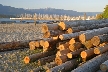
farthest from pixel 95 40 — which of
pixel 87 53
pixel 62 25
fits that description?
pixel 62 25

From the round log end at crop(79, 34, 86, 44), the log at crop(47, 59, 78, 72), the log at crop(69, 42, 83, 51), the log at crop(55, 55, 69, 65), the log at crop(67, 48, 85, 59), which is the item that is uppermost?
the round log end at crop(79, 34, 86, 44)

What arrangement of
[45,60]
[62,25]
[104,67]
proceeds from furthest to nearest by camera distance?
[62,25], [45,60], [104,67]

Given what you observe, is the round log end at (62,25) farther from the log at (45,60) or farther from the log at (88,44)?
the log at (88,44)

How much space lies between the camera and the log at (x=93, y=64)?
8.16 metres

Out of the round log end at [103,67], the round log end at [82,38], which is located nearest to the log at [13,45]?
the round log end at [82,38]

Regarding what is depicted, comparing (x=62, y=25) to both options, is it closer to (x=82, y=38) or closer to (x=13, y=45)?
(x=82, y=38)

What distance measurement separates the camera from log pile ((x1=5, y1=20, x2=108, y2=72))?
8852 millimetres

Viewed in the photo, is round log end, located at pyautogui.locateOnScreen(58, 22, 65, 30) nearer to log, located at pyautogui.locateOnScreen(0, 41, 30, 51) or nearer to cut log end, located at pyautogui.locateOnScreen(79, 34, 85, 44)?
cut log end, located at pyautogui.locateOnScreen(79, 34, 85, 44)

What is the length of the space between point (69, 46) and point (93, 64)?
1.25 m

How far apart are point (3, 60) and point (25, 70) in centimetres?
169

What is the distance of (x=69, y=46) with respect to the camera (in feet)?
30.9

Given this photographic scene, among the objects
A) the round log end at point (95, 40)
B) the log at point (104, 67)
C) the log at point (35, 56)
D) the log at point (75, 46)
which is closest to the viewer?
the log at point (104, 67)

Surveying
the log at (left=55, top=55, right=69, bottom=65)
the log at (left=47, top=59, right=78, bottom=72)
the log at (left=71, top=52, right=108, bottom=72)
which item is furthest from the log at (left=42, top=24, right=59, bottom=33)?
the log at (left=71, top=52, right=108, bottom=72)

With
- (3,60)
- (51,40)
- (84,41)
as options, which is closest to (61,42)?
(51,40)
